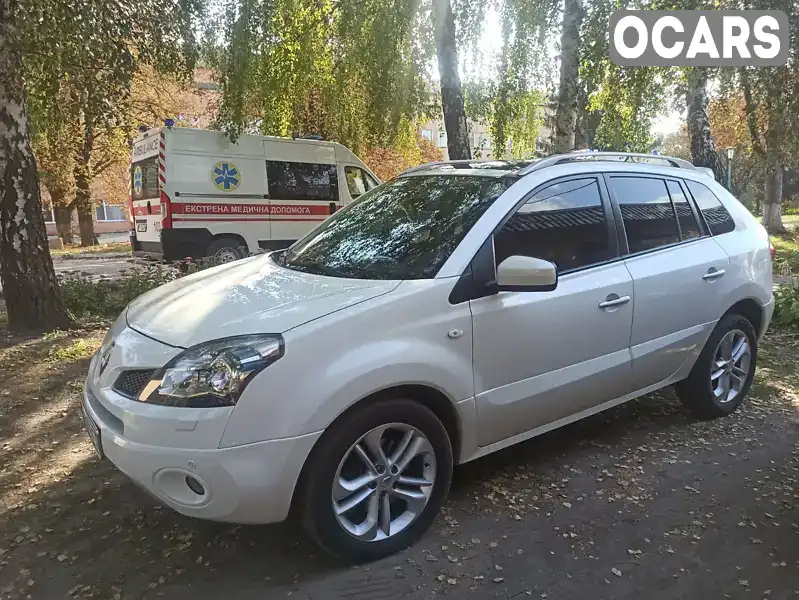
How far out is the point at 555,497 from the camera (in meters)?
3.47

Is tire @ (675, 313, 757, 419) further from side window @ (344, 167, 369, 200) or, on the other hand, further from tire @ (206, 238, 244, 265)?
side window @ (344, 167, 369, 200)

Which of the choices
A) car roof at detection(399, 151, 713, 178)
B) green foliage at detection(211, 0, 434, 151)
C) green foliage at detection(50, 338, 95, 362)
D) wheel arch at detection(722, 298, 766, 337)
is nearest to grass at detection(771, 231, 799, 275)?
green foliage at detection(211, 0, 434, 151)

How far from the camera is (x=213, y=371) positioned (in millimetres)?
2564

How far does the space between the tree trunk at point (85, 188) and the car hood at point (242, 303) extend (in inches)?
653

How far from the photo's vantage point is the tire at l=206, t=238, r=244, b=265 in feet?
38.3

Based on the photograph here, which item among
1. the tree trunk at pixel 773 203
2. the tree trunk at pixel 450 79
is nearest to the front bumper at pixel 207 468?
the tree trunk at pixel 450 79

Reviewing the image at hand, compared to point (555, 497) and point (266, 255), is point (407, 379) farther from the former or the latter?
point (266, 255)

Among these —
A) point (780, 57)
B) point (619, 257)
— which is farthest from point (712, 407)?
point (780, 57)

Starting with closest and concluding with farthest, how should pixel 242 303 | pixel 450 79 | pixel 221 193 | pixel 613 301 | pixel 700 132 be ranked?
pixel 242 303
pixel 613 301
pixel 450 79
pixel 221 193
pixel 700 132

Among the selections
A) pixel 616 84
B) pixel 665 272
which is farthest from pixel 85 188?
pixel 665 272

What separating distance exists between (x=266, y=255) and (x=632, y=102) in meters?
6.60

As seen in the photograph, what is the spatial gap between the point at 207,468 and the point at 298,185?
1068 cm

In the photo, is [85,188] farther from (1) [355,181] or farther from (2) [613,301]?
(2) [613,301]

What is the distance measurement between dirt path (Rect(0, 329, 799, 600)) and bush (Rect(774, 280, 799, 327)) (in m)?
3.36
